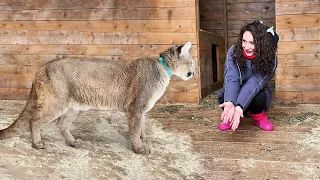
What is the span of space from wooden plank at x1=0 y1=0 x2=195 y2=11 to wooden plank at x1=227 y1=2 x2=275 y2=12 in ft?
8.48

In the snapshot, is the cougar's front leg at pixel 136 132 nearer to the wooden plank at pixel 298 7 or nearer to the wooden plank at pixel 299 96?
the wooden plank at pixel 299 96

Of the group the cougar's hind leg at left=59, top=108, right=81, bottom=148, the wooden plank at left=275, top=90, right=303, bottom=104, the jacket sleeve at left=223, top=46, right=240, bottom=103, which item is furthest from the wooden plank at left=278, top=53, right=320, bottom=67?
the cougar's hind leg at left=59, top=108, right=81, bottom=148

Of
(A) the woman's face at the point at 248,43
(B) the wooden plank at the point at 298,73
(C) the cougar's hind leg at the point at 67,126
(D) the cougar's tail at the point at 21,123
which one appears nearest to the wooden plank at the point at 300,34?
(B) the wooden plank at the point at 298,73

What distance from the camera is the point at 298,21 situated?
5504mm

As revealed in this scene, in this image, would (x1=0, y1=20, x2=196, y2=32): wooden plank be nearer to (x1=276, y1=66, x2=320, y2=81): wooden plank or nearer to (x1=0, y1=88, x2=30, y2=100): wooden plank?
(x1=0, y1=88, x2=30, y2=100): wooden plank

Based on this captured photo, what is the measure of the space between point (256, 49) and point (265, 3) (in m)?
4.35

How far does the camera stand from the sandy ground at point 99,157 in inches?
124

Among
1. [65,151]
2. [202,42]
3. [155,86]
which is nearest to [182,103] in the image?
[202,42]

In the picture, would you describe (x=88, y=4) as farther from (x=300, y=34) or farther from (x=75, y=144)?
(x=300, y=34)

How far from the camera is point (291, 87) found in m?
5.66

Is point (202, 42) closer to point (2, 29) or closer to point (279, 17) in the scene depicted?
point (279, 17)

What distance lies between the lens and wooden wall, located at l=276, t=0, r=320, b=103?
5465 millimetres

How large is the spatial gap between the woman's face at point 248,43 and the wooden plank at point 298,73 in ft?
5.96

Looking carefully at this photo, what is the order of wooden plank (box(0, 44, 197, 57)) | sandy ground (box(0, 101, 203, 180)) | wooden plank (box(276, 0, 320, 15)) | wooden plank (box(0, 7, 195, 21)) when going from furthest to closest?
wooden plank (box(0, 44, 197, 57)) < wooden plank (box(0, 7, 195, 21)) < wooden plank (box(276, 0, 320, 15)) < sandy ground (box(0, 101, 203, 180))
